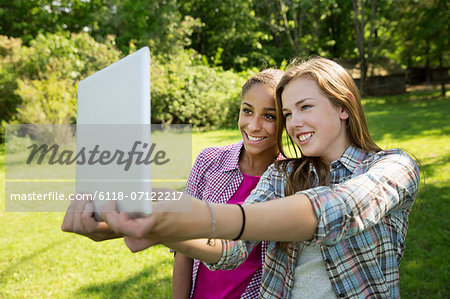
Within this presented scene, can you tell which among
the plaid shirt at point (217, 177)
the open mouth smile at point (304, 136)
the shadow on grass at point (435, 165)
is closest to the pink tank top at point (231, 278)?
the plaid shirt at point (217, 177)

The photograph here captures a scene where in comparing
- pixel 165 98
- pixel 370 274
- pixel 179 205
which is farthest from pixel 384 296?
pixel 165 98

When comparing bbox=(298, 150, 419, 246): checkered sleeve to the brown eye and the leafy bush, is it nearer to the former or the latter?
the brown eye

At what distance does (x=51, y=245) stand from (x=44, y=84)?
816 cm

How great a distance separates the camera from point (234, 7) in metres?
21.4

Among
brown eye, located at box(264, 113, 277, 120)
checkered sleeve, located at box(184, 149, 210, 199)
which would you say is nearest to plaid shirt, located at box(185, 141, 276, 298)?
checkered sleeve, located at box(184, 149, 210, 199)

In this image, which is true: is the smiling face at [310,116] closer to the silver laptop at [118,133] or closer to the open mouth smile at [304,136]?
the open mouth smile at [304,136]

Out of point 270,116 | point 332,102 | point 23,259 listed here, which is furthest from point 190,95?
point 332,102

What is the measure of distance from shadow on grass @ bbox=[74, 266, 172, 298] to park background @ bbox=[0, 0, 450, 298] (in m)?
0.01

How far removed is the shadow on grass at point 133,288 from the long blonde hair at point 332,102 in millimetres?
2252

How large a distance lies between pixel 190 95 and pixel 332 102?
1292 centimetres

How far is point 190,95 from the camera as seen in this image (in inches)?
560

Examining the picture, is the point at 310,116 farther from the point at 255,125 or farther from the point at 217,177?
the point at 217,177

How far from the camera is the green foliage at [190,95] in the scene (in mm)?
13664

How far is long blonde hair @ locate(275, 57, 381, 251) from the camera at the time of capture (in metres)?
1.55
